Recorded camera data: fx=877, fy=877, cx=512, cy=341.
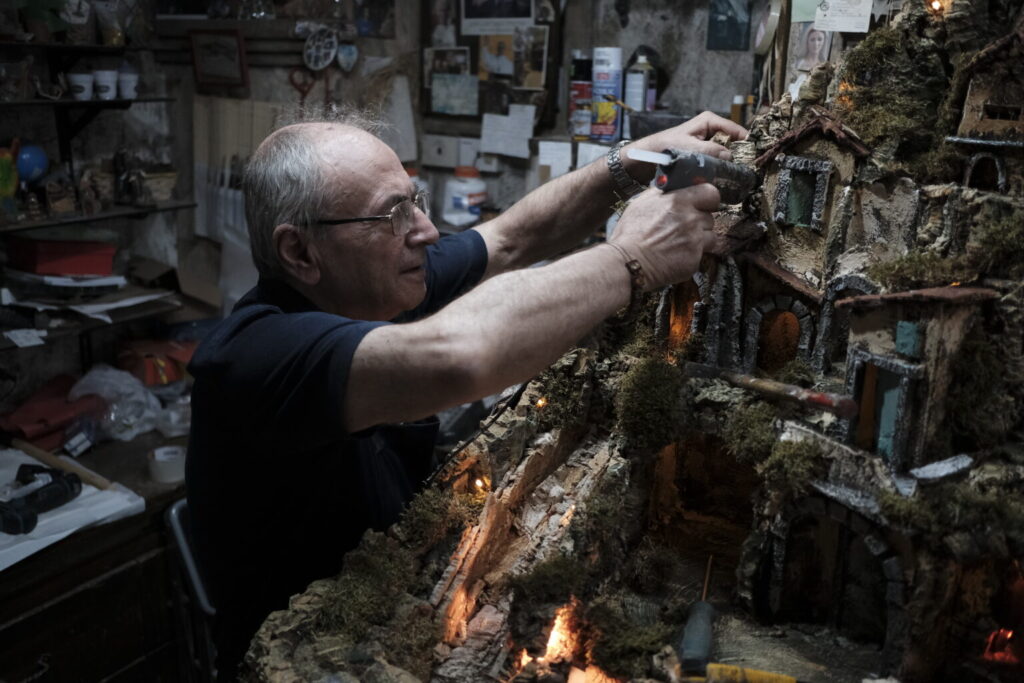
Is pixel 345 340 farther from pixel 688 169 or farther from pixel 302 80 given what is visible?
pixel 302 80

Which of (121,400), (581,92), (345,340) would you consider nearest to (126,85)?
(121,400)

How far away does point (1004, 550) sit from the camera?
1884 millimetres

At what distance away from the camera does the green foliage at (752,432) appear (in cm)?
215

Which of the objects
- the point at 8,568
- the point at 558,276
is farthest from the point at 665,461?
the point at 8,568

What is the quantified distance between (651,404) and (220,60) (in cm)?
418

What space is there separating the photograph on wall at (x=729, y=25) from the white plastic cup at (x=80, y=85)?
322cm

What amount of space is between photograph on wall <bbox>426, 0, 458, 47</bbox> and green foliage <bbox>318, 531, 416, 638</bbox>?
3780 millimetres

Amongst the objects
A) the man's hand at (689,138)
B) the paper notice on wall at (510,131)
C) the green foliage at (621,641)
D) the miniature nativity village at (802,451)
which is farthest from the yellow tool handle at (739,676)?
the paper notice on wall at (510,131)

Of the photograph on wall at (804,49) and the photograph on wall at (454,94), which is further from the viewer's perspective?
the photograph on wall at (454,94)

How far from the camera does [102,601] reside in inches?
164

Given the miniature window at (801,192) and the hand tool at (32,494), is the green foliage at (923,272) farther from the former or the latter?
the hand tool at (32,494)

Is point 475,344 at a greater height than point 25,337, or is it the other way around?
point 475,344

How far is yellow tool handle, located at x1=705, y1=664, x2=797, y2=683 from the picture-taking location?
1854 mm

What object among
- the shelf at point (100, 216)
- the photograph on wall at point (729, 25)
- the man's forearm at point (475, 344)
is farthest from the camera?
the shelf at point (100, 216)
